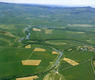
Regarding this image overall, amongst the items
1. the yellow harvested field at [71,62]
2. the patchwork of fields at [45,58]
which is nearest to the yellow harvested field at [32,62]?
the patchwork of fields at [45,58]

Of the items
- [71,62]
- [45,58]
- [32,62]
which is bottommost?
[71,62]

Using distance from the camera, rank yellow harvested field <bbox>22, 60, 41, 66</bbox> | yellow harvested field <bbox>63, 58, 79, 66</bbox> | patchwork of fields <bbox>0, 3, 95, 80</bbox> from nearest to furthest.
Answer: patchwork of fields <bbox>0, 3, 95, 80</bbox> → yellow harvested field <bbox>22, 60, 41, 66</bbox> → yellow harvested field <bbox>63, 58, 79, 66</bbox>

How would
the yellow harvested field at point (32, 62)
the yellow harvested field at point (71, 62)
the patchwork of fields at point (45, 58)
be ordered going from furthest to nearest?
the yellow harvested field at point (71, 62)
the yellow harvested field at point (32, 62)
the patchwork of fields at point (45, 58)

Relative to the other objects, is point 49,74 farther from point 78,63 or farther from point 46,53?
point 46,53

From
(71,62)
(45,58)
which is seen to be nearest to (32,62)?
(45,58)

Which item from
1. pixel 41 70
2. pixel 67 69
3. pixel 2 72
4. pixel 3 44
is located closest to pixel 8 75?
pixel 2 72

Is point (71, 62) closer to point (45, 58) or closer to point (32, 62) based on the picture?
point (45, 58)

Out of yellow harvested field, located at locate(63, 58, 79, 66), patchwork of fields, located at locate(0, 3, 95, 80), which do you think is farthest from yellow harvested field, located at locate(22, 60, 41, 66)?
yellow harvested field, located at locate(63, 58, 79, 66)

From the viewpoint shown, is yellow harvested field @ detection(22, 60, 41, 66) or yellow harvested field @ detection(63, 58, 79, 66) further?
yellow harvested field @ detection(63, 58, 79, 66)

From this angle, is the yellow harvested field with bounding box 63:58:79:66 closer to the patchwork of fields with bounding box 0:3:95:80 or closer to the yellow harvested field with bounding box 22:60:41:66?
the patchwork of fields with bounding box 0:3:95:80

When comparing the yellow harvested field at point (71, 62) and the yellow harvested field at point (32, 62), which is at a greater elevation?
the yellow harvested field at point (32, 62)

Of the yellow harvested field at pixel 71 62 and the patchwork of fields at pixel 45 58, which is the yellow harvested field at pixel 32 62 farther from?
the yellow harvested field at pixel 71 62
